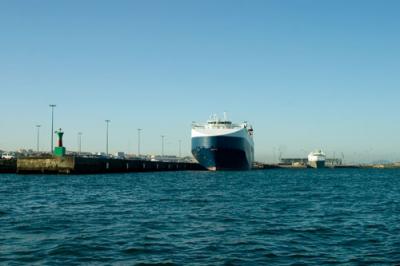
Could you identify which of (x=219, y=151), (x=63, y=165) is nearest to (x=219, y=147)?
(x=219, y=151)

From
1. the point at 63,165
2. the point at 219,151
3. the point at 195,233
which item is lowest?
the point at 195,233

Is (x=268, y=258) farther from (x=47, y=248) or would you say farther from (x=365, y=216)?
(x=365, y=216)

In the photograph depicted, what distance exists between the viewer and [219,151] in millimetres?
105375

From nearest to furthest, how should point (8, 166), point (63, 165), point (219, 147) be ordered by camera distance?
point (63, 165), point (8, 166), point (219, 147)

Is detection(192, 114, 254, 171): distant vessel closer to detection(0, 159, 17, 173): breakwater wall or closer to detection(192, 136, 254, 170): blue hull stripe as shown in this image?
detection(192, 136, 254, 170): blue hull stripe

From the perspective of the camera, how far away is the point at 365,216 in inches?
1042

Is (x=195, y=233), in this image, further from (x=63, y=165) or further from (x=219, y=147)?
(x=219, y=147)

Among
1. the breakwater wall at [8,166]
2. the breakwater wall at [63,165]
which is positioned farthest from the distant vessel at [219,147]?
the breakwater wall at [8,166]

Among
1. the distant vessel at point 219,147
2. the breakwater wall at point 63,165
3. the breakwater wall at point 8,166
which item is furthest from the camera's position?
the distant vessel at point 219,147

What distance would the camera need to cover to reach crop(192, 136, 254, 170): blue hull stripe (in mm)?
105250

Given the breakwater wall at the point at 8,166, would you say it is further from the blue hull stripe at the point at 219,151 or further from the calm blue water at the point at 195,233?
the calm blue water at the point at 195,233

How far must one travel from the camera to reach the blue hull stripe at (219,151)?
105 m

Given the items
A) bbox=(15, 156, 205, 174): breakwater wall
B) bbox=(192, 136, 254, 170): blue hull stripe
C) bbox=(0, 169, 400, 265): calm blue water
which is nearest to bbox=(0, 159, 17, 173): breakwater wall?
bbox=(15, 156, 205, 174): breakwater wall

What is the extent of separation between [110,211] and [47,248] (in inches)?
398
